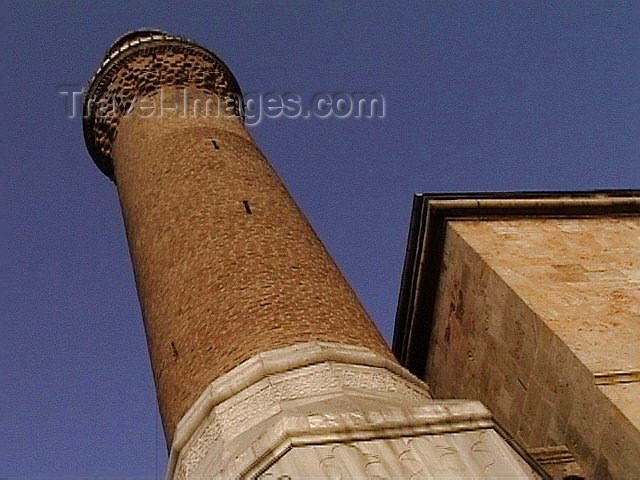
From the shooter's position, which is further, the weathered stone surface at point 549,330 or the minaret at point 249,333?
the weathered stone surface at point 549,330

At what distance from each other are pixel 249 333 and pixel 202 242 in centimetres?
125

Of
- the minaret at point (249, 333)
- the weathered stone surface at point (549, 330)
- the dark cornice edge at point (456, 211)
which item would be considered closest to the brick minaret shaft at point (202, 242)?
the minaret at point (249, 333)

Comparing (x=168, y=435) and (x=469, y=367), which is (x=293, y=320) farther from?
(x=469, y=367)

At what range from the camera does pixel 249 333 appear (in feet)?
17.2

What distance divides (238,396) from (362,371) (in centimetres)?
81

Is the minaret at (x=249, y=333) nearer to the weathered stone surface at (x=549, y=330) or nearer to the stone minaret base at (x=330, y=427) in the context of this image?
the stone minaret base at (x=330, y=427)

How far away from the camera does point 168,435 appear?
575 centimetres

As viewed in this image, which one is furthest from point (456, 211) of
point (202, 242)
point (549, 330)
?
point (202, 242)

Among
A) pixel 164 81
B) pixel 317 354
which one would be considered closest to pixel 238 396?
pixel 317 354

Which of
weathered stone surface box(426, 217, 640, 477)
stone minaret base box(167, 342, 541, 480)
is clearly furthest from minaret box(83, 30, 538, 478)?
weathered stone surface box(426, 217, 640, 477)

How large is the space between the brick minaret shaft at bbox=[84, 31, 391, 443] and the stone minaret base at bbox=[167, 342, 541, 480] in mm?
233

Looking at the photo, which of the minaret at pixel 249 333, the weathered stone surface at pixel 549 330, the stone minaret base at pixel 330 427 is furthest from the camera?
the weathered stone surface at pixel 549 330

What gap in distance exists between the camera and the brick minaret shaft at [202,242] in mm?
5406

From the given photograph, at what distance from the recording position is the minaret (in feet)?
13.0
